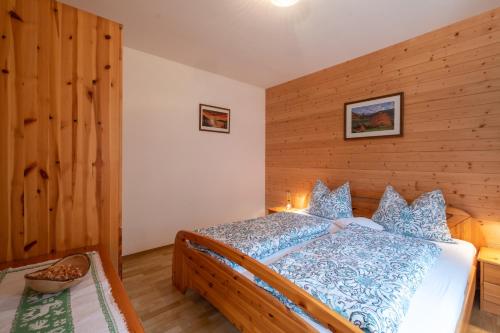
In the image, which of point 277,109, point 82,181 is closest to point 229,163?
A: point 277,109

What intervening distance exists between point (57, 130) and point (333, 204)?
278cm

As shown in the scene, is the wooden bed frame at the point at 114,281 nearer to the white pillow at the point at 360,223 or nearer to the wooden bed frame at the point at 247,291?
the wooden bed frame at the point at 247,291

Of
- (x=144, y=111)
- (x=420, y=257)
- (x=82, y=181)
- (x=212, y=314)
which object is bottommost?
(x=212, y=314)

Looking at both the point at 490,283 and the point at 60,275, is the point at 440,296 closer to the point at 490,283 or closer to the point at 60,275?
the point at 490,283

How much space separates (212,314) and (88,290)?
1.23 meters

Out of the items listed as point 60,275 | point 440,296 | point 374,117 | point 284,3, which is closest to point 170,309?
point 60,275

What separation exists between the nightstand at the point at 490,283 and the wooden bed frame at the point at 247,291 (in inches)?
14.4

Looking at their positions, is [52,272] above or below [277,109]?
below

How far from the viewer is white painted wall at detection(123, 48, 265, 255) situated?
2.97m

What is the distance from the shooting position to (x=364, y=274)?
4.50 ft

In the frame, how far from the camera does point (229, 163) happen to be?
3.95 metres

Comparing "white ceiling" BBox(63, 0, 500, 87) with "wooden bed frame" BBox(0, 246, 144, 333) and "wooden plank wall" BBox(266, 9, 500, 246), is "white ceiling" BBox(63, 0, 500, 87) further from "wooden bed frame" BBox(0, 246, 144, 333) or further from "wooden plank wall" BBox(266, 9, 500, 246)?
"wooden bed frame" BBox(0, 246, 144, 333)

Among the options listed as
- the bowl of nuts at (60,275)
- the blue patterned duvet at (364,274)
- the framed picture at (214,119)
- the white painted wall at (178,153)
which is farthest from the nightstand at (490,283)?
the framed picture at (214,119)

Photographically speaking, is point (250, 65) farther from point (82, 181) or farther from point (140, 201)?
point (82, 181)
